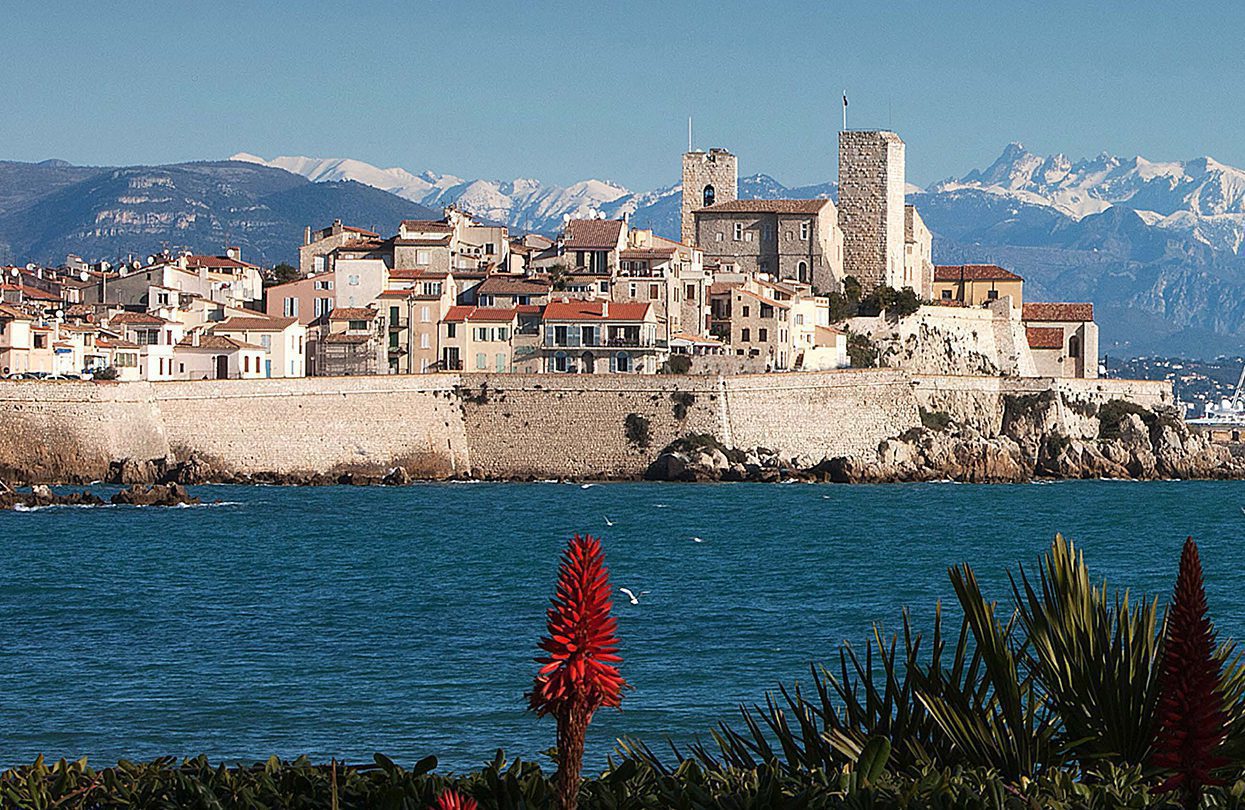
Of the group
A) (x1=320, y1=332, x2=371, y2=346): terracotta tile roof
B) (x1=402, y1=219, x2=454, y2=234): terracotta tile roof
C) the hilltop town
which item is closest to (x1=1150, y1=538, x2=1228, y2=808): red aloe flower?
the hilltop town

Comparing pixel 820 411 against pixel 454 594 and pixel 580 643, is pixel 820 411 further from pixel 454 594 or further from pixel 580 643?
pixel 580 643

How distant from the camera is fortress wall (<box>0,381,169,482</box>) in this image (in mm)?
50469

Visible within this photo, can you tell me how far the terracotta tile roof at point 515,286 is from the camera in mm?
64000

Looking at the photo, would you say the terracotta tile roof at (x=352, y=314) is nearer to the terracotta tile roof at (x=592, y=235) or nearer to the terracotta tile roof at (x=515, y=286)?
the terracotta tile roof at (x=515, y=286)

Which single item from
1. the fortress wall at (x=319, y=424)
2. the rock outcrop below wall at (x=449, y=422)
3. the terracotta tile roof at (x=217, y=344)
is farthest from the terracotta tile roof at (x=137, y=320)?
the rock outcrop below wall at (x=449, y=422)

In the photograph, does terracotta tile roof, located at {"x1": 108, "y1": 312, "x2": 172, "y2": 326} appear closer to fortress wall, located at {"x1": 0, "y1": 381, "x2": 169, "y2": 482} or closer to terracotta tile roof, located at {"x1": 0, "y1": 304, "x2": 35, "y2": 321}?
terracotta tile roof, located at {"x1": 0, "y1": 304, "x2": 35, "y2": 321}

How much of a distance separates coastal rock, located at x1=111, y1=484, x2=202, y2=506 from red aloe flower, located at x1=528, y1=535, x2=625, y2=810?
4359 centimetres

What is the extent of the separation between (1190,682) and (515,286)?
5842cm

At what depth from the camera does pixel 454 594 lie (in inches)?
1358

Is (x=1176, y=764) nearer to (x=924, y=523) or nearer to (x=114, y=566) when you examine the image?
(x=114, y=566)

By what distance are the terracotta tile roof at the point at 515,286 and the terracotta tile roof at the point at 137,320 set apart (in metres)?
10.1

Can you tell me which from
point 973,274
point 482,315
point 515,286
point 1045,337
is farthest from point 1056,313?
point 482,315

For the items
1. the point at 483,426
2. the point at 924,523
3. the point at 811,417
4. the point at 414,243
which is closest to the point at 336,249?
the point at 414,243

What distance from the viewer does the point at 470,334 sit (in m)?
62.5
